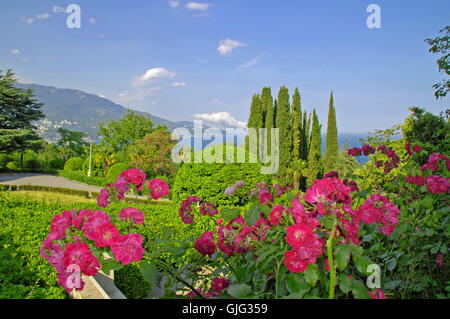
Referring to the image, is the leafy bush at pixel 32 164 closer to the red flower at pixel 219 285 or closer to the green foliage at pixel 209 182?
the green foliage at pixel 209 182

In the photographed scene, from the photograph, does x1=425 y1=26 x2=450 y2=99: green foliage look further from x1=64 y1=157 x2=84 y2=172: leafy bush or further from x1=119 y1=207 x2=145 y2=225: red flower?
x1=64 y1=157 x2=84 y2=172: leafy bush

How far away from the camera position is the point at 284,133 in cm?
1686

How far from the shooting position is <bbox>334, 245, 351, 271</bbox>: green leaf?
678 mm

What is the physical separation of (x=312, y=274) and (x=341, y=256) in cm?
8

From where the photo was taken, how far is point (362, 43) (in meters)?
5.35

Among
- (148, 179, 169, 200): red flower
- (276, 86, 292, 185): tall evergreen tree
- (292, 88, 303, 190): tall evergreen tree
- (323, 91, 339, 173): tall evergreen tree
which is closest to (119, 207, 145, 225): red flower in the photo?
(148, 179, 169, 200): red flower

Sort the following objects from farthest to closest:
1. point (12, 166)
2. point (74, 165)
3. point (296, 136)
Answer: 1. point (74, 165)
2. point (12, 166)
3. point (296, 136)

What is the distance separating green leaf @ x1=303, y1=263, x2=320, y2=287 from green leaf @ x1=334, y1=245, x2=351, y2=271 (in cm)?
5

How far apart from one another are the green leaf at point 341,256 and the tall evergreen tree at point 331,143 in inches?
708

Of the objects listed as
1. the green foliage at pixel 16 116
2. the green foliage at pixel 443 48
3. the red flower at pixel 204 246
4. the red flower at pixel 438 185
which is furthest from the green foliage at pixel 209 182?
the green foliage at pixel 16 116

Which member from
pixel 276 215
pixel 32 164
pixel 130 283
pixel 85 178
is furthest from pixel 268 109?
pixel 32 164

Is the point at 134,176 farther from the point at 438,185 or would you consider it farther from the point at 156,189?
the point at 438,185

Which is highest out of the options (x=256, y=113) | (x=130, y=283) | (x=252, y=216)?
(x=256, y=113)
